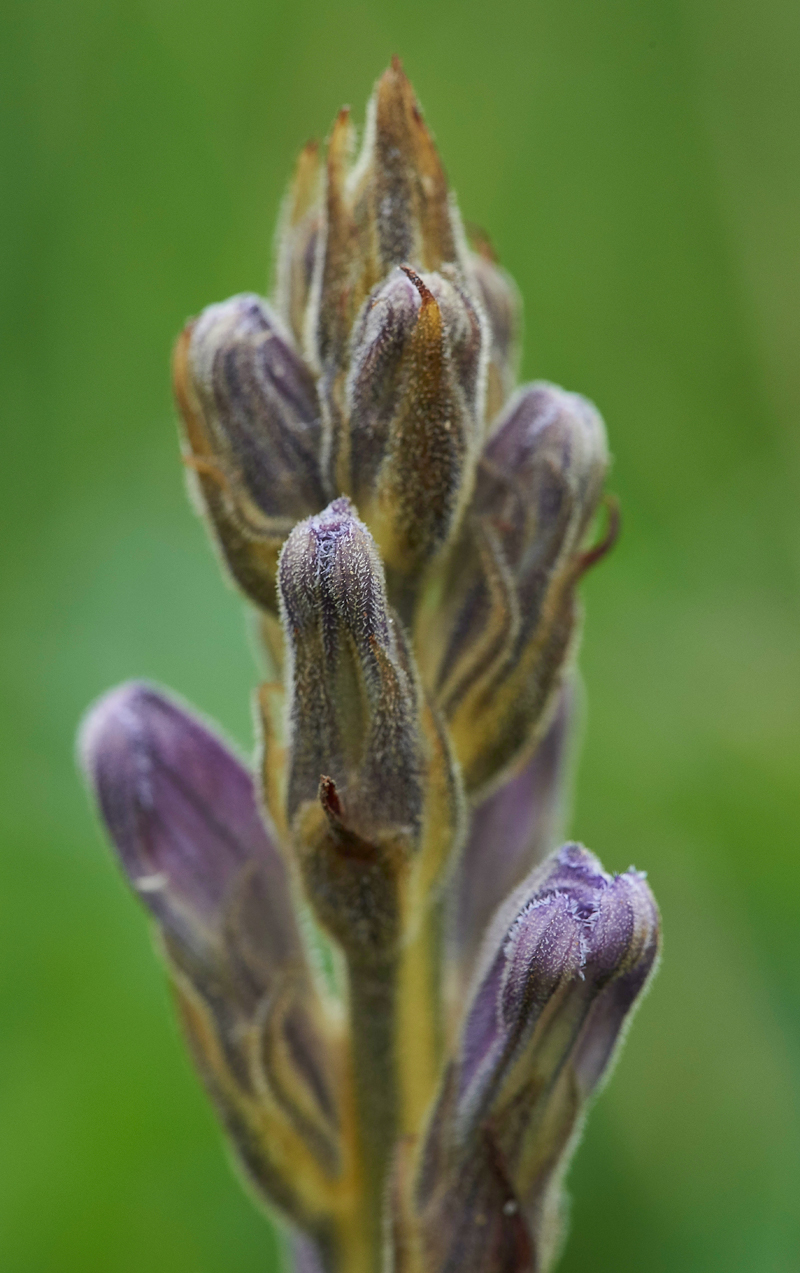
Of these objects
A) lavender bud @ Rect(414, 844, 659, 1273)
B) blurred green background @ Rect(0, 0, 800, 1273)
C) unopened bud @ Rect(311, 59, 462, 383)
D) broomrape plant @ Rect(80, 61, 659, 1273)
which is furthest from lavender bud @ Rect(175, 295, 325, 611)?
blurred green background @ Rect(0, 0, 800, 1273)

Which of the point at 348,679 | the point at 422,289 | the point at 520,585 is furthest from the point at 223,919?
the point at 422,289

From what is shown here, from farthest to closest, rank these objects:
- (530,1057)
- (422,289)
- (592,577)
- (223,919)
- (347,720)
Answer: (592,577) < (223,919) < (530,1057) < (347,720) < (422,289)

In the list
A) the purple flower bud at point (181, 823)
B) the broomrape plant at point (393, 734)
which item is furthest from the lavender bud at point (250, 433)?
the purple flower bud at point (181, 823)

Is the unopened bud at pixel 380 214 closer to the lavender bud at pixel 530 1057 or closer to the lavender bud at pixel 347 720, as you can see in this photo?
the lavender bud at pixel 347 720

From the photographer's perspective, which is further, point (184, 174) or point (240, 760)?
point (184, 174)

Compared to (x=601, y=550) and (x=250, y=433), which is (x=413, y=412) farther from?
(x=601, y=550)

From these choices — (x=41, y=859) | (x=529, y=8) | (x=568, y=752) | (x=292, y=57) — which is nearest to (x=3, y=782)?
(x=41, y=859)

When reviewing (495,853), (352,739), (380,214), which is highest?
(380,214)

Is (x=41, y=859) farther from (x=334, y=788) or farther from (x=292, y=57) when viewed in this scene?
(x=292, y=57)
